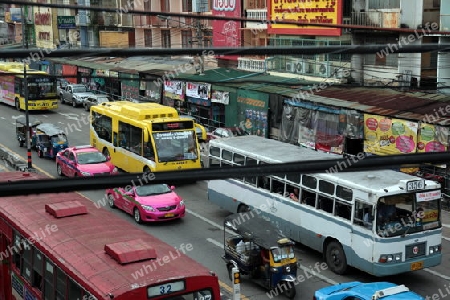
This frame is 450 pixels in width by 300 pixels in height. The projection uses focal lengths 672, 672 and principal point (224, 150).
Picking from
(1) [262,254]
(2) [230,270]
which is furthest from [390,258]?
(2) [230,270]

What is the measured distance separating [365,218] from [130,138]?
1323 cm

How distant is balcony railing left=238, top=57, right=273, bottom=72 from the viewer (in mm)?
36688

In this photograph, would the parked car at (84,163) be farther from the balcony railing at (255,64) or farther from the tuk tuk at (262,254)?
the balcony railing at (255,64)

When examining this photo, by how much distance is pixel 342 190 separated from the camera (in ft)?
53.2

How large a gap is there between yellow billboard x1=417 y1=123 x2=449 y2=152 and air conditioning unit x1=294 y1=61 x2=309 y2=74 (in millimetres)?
11580

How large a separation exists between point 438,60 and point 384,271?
14307 mm

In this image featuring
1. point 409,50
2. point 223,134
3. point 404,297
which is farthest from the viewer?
point 223,134

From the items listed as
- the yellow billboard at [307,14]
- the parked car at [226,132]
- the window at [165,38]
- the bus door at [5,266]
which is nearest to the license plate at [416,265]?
the bus door at [5,266]

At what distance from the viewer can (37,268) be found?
36.1 ft

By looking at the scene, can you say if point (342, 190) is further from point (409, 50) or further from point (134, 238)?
point (409, 50)

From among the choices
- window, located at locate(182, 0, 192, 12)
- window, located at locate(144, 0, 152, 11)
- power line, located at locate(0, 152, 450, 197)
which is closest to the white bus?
power line, located at locate(0, 152, 450, 197)

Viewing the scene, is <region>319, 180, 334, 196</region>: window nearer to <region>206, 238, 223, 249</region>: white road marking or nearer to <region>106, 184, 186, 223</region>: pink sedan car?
<region>206, 238, 223, 249</region>: white road marking

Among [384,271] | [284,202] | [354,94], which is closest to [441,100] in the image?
[354,94]

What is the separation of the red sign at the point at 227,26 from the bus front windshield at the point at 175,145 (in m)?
14.9
